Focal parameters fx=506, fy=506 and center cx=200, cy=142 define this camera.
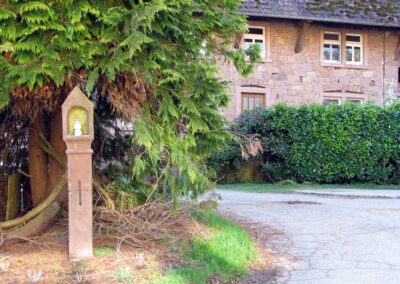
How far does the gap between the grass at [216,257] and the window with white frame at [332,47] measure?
1565 cm

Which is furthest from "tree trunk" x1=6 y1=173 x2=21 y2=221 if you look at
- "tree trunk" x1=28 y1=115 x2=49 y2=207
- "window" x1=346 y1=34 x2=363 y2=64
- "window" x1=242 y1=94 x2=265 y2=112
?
"window" x1=346 y1=34 x2=363 y2=64

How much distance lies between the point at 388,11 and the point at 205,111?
58.0 feet

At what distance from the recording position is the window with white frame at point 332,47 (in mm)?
21891

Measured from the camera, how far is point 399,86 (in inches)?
894

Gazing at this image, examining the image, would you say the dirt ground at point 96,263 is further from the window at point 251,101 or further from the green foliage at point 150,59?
the window at point 251,101

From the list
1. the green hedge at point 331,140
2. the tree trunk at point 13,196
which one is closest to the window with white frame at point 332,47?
the green hedge at point 331,140

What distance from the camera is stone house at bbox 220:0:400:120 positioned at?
2055cm

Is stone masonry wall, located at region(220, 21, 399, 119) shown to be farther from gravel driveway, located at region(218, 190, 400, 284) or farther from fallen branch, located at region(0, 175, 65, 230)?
fallen branch, located at region(0, 175, 65, 230)

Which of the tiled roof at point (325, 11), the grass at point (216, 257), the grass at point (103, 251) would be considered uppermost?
the tiled roof at point (325, 11)

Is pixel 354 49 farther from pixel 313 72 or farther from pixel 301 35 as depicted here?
pixel 301 35

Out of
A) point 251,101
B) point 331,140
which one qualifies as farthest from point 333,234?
point 251,101

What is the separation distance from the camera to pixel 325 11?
20.6 meters

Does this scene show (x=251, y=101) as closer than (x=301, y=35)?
No

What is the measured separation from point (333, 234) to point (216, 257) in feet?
10.2
